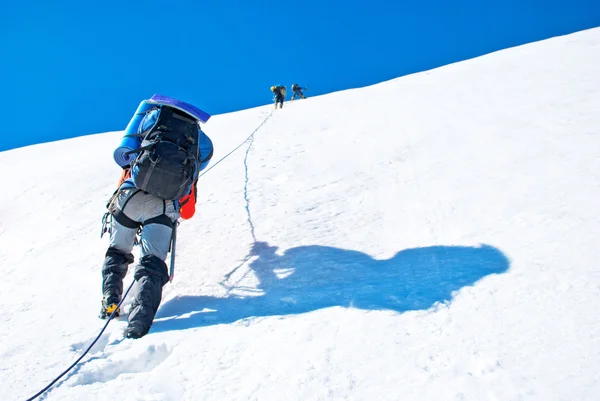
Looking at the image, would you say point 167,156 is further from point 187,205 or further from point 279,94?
point 279,94

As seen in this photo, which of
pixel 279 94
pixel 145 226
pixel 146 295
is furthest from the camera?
pixel 279 94

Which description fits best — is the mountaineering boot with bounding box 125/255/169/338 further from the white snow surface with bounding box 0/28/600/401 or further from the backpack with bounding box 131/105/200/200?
the backpack with bounding box 131/105/200/200

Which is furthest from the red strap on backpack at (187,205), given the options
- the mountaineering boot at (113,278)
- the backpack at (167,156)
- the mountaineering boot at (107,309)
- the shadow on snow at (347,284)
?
the mountaineering boot at (107,309)

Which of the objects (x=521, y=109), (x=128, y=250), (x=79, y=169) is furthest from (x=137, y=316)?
(x=521, y=109)

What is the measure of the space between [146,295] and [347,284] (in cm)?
127

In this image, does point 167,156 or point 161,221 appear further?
point 161,221

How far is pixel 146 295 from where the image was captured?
3049 mm

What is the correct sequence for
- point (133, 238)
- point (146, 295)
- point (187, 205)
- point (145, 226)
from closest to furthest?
point (146, 295) → point (145, 226) → point (133, 238) → point (187, 205)

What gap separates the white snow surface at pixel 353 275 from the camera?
2.28 meters

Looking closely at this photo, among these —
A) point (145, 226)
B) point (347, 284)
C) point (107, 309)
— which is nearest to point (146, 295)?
point (107, 309)

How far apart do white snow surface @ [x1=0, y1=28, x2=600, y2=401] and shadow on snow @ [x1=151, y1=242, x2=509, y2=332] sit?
0.06ft

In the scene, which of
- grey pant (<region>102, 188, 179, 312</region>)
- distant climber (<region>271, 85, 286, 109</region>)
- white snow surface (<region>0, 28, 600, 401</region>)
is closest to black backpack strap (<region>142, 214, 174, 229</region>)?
grey pant (<region>102, 188, 179, 312</region>)

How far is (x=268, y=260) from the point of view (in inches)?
155

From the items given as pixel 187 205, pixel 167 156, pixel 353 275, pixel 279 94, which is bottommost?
pixel 353 275
